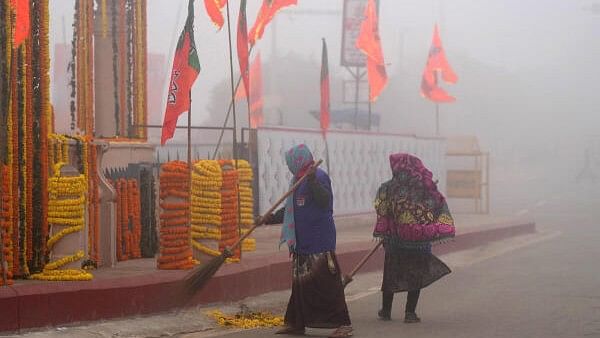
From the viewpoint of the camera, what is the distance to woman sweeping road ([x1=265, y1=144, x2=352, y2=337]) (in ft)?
28.5

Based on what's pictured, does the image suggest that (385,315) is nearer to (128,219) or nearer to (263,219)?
(263,219)

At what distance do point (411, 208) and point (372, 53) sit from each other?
47.2ft

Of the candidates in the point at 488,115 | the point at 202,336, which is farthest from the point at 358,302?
the point at 488,115

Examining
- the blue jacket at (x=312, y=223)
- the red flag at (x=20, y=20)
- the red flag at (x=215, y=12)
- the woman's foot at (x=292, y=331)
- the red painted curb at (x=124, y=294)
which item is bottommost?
the woman's foot at (x=292, y=331)

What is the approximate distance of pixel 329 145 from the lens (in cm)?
1934

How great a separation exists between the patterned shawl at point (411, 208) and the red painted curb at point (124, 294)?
6.05 feet

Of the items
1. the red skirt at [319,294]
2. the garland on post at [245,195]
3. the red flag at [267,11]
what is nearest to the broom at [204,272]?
the red skirt at [319,294]

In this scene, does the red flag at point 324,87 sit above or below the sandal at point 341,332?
above

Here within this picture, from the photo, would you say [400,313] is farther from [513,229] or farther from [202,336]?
[513,229]

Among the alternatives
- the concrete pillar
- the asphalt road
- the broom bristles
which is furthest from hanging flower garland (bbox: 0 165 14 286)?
the concrete pillar

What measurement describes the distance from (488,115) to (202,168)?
65152 mm

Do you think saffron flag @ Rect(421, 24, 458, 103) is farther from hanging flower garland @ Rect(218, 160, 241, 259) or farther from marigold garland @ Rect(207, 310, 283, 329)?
marigold garland @ Rect(207, 310, 283, 329)

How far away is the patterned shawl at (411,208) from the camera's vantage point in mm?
9602

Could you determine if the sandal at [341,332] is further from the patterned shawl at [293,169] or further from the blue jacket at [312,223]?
the patterned shawl at [293,169]
